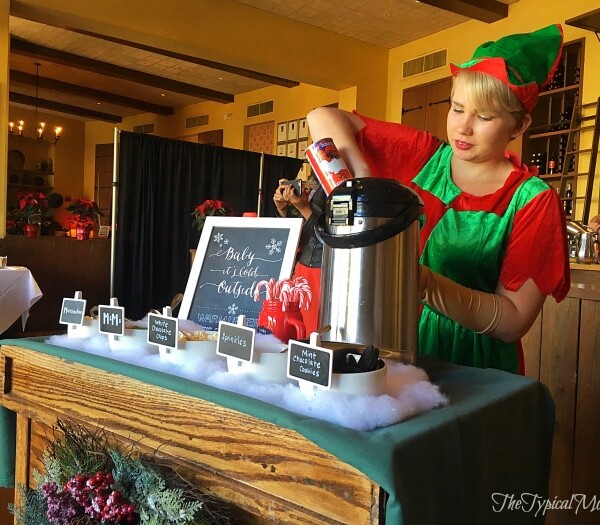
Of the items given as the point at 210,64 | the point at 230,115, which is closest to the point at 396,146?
the point at 210,64

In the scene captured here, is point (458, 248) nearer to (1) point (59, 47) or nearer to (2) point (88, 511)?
(2) point (88, 511)

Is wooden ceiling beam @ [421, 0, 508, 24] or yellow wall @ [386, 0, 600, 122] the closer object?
yellow wall @ [386, 0, 600, 122]

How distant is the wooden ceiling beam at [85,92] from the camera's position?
949 centimetres

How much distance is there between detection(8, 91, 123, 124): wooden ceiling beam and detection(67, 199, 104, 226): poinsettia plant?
498 centimetres

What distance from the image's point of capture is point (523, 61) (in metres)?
1.05

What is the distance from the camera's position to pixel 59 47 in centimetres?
788

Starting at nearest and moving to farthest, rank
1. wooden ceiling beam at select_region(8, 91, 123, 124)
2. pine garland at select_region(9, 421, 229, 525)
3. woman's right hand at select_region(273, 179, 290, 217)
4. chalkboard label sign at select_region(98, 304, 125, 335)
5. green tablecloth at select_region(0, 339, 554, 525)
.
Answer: green tablecloth at select_region(0, 339, 554, 525) < pine garland at select_region(9, 421, 229, 525) < chalkboard label sign at select_region(98, 304, 125, 335) < woman's right hand at select_region(273, 179, 290, 217) < wooden ceiling beam at select_region(8, 91, 123, 124)

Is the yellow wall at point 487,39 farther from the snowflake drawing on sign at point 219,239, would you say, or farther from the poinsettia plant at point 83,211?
the snowflake drawing on sign at point 219,239

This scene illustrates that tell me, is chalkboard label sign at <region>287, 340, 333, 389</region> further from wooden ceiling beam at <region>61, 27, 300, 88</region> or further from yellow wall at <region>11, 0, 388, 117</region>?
wooden ceiling beam at <region>61, 27, 300, 88</region>

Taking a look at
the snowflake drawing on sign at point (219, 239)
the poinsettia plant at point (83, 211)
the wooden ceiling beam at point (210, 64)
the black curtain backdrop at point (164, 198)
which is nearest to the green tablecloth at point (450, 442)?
the snowflake drawing on sign at point (219, 239)

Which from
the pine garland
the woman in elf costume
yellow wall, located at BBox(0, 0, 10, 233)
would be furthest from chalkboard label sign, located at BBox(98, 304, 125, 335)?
yellow wall, located at BBox(0, 0, 10, 233)

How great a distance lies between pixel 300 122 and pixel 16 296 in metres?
4.91

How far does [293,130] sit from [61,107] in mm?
5318

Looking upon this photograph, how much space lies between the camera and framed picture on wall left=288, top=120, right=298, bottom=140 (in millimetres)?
8344
